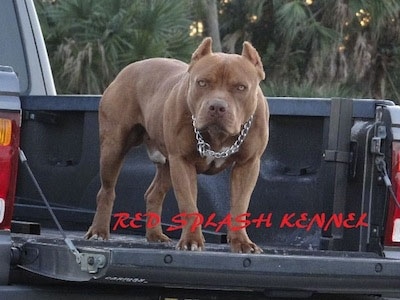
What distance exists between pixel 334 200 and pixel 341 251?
23cm

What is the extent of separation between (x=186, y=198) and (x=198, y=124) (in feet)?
1.17

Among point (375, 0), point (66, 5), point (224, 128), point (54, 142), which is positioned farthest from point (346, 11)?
point (224, 128)

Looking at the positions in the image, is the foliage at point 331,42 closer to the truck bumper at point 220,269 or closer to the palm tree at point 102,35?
the palm tree at point 102,35

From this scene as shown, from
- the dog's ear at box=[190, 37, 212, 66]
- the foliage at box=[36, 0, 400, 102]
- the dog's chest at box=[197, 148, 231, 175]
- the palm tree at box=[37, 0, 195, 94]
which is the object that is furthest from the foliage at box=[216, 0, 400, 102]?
the dog's ear at box=[190, 37, 212, 66]

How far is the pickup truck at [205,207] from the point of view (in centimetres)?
409

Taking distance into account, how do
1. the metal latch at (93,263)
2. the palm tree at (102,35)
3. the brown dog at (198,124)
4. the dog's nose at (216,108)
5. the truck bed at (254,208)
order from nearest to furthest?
1. the metal latch at (93,263)
2. the truck bed at (254,208)
3. the dog's nose at (216,108)
4. the brown dog at (198,124)
5. the palm tree at (102,35)

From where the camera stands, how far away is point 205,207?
17.6 ft

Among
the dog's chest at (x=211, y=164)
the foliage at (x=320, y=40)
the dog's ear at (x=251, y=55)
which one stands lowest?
the foliage at (x=320, y=40)

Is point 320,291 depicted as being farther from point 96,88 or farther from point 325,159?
point 96,88

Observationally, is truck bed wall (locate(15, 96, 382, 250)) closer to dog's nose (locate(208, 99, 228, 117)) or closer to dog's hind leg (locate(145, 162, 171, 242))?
dog's hind leg (locate(145, 162, 171, 242))

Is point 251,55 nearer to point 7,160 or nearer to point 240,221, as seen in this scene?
point 240,221

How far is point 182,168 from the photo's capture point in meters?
4.63

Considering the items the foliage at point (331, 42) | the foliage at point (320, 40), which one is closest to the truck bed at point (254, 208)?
the foliage at point (320, 40)

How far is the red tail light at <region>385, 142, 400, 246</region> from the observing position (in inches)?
182
